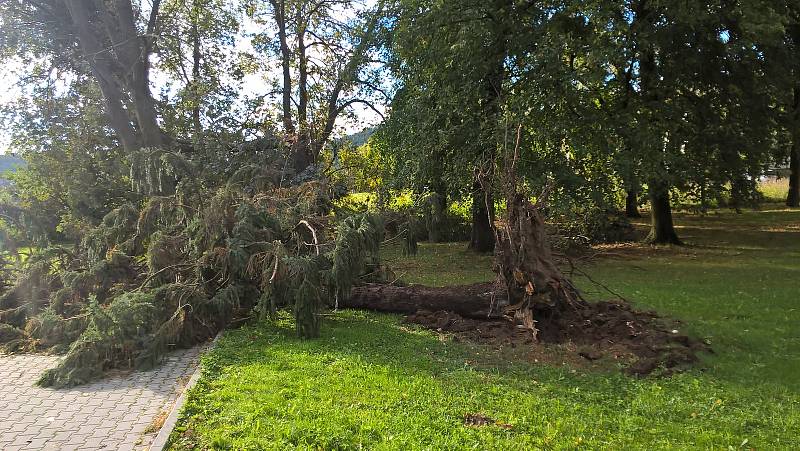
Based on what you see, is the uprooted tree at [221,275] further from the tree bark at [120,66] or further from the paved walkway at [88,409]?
the tree bark at [120,66]

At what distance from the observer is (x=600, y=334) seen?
713 cm

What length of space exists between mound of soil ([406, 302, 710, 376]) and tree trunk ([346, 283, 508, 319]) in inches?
5.6

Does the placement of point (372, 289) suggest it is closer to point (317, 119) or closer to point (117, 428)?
point (117, 428)

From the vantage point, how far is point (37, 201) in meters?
10.9

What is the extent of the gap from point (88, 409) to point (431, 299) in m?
A: 5.02

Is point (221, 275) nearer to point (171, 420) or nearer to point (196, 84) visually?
point (171, 420)

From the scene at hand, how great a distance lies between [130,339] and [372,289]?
158 inches

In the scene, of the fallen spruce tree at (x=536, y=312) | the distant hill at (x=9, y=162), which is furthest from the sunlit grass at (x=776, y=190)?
the distant hill at (x=9, y=162)

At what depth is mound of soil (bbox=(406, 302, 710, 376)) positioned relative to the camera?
625 centimetres

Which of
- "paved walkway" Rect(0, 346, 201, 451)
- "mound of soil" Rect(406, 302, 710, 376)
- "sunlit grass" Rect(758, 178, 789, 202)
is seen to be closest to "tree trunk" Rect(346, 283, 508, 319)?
"mound of soil" Rect(406, 302, 710, 376)

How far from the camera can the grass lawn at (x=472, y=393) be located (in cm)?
417

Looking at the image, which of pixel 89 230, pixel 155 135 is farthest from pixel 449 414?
pixel 155 135

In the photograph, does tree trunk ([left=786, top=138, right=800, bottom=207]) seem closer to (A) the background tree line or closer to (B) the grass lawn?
(A) the background tree line

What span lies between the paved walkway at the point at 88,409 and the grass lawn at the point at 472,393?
371 mm
